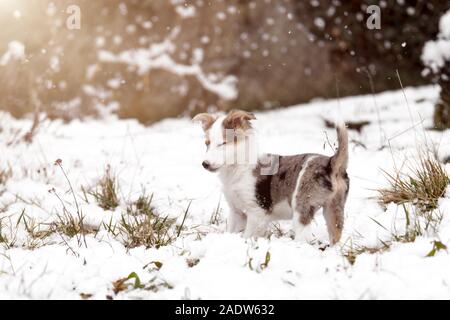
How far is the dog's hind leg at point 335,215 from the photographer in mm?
3788

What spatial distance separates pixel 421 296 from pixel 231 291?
1.01m

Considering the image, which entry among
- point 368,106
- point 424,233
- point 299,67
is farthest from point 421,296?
point 299,67

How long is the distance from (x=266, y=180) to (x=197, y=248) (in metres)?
1.09

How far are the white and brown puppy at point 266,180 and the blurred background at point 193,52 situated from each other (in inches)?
230

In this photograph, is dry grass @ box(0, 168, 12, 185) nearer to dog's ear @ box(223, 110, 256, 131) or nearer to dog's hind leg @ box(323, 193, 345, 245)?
dog's ear @ box(223, 110, 256, 131)

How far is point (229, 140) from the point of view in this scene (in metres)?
4.33

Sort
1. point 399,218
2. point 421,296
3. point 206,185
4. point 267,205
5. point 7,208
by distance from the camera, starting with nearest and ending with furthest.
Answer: point 421,296
point 399,218
point 267,205
point 7,208
point 206,185

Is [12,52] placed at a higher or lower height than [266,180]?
higher

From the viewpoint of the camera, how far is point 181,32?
10.2 m

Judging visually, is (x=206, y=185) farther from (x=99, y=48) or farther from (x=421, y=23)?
(x=421, y=23)

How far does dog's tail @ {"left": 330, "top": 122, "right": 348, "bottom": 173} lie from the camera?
363cm

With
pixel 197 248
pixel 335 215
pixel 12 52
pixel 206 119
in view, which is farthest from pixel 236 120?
pixel 12 52
